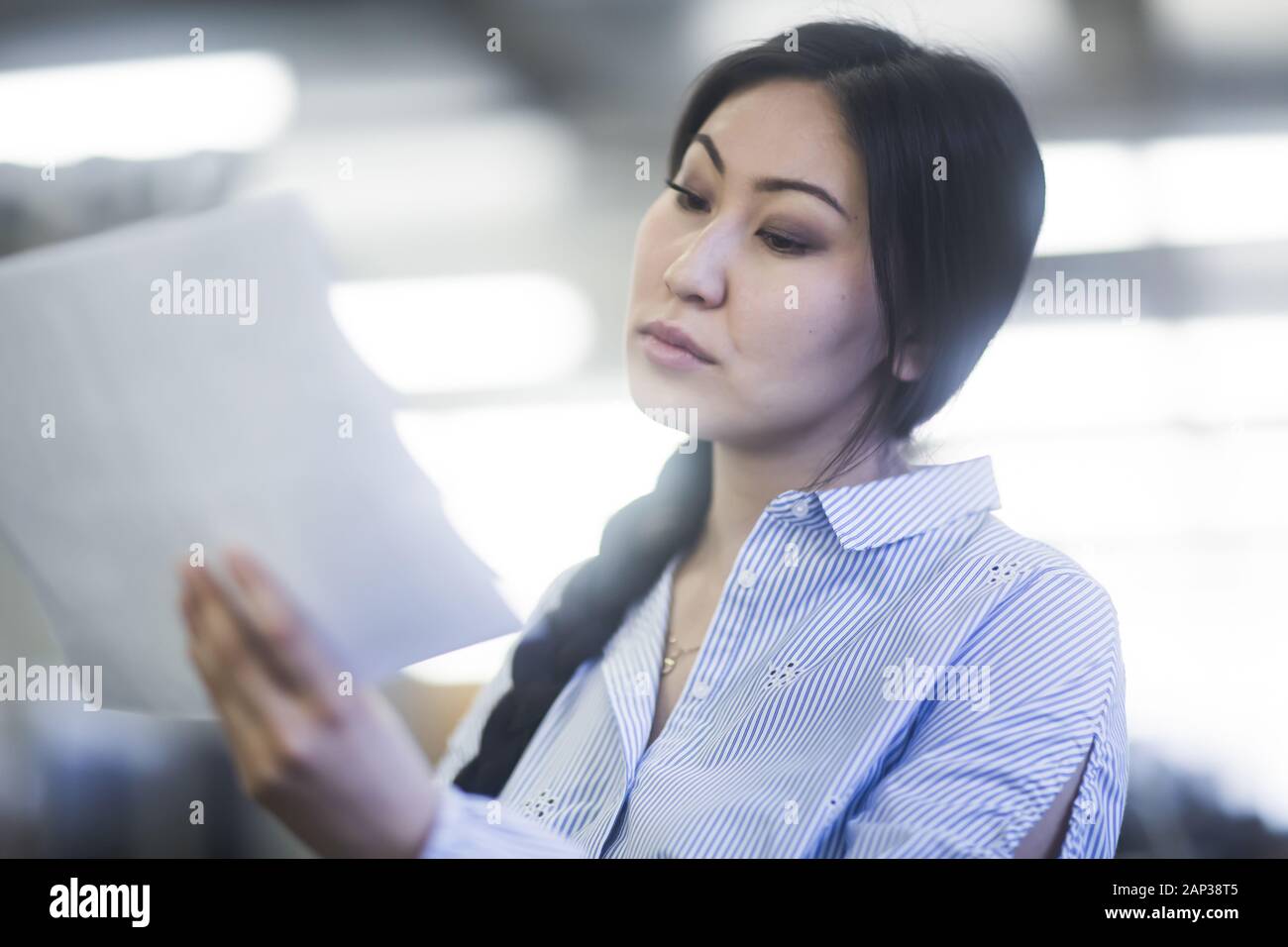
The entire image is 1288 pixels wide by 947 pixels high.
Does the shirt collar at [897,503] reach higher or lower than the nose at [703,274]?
lower

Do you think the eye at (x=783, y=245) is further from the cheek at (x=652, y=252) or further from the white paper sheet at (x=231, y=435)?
the white paper sheet at (x=231, y=435)

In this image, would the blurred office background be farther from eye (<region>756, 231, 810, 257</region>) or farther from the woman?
eye (<region>756, 231, 810, 257</region>)

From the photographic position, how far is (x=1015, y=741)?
951 millimetres

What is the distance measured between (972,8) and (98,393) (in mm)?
957

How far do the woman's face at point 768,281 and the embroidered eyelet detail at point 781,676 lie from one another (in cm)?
24

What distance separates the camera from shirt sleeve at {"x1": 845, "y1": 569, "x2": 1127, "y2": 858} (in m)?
0.95

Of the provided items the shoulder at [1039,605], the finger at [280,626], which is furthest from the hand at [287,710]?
the shoulder at [1039,605]

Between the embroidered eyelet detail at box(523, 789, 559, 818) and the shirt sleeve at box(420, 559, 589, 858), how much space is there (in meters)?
0.01

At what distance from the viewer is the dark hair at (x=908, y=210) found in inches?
43.5

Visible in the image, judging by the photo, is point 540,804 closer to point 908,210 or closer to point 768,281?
point 768,281

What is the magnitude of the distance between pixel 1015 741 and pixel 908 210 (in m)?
0.51

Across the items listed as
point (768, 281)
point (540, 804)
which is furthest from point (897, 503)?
point (540, 804)
